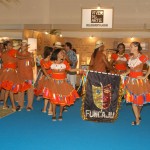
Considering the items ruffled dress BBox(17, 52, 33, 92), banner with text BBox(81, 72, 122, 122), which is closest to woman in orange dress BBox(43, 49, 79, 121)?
banner with text BBox(81, 72, 122, 122)

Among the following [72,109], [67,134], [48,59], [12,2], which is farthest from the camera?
[12,2]

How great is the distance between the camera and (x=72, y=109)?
742cm

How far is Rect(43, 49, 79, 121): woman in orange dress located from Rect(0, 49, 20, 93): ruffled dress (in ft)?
3.52

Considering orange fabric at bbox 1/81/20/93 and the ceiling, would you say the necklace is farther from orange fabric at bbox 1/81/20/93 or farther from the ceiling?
the ceiling

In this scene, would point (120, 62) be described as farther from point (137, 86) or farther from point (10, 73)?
point (10, 73)

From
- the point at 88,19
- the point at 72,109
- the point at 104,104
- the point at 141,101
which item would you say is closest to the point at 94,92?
the point at 104,104

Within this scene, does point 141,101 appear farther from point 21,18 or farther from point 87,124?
point 21,18

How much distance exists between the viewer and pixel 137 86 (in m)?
5.67

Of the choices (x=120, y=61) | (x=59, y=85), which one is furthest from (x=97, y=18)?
(x=59, y=85)

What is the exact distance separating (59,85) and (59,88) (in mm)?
65

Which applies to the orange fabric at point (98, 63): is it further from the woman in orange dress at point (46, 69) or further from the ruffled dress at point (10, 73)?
the ruffled dress at point (10, 73)

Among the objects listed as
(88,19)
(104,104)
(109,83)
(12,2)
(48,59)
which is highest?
(12,2)

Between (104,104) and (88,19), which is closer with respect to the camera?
(104,104)

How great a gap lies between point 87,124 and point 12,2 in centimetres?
808
